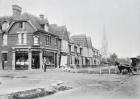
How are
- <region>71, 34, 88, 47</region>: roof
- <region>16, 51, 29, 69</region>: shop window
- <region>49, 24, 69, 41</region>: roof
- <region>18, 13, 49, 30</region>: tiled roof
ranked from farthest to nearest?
<region>71, 34, 88, 47</region>: roof
<region>49, 24, 69, 41</region>: roof
<region>18, 13, 49, 30</region>: tiled roof
<region>16, 51, 29, 69</region>: shop window

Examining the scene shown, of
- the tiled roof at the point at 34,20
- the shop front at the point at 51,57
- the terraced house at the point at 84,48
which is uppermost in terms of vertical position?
the tiled roof at the point at 34,20

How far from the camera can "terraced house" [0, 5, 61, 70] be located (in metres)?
35.9

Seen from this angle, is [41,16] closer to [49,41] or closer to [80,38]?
[49,41]

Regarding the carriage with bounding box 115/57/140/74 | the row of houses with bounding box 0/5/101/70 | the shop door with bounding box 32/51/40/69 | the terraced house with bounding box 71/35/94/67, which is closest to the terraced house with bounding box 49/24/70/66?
the row of houses with bounding box 0/5/101/70

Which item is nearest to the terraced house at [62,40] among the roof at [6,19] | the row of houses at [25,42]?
the row of houses at [25,42]

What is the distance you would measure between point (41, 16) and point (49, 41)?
17.3 feet

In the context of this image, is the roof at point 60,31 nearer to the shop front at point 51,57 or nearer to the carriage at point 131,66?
the shop front at point 51,57

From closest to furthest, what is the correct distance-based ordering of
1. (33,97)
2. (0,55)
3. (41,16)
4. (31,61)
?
(33,97)
(31,61)
(0,55)
(41,16)

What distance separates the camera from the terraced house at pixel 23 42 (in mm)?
35906

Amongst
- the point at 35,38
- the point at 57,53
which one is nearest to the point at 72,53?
the point at 57,53

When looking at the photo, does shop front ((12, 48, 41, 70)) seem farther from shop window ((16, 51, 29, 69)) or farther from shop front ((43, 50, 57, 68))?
shop front ((43, 50, 57, 68))

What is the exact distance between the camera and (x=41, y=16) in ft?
136

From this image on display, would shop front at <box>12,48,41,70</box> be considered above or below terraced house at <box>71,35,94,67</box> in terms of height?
below

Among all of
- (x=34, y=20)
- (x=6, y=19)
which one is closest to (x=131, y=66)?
(x=34, y=20)
